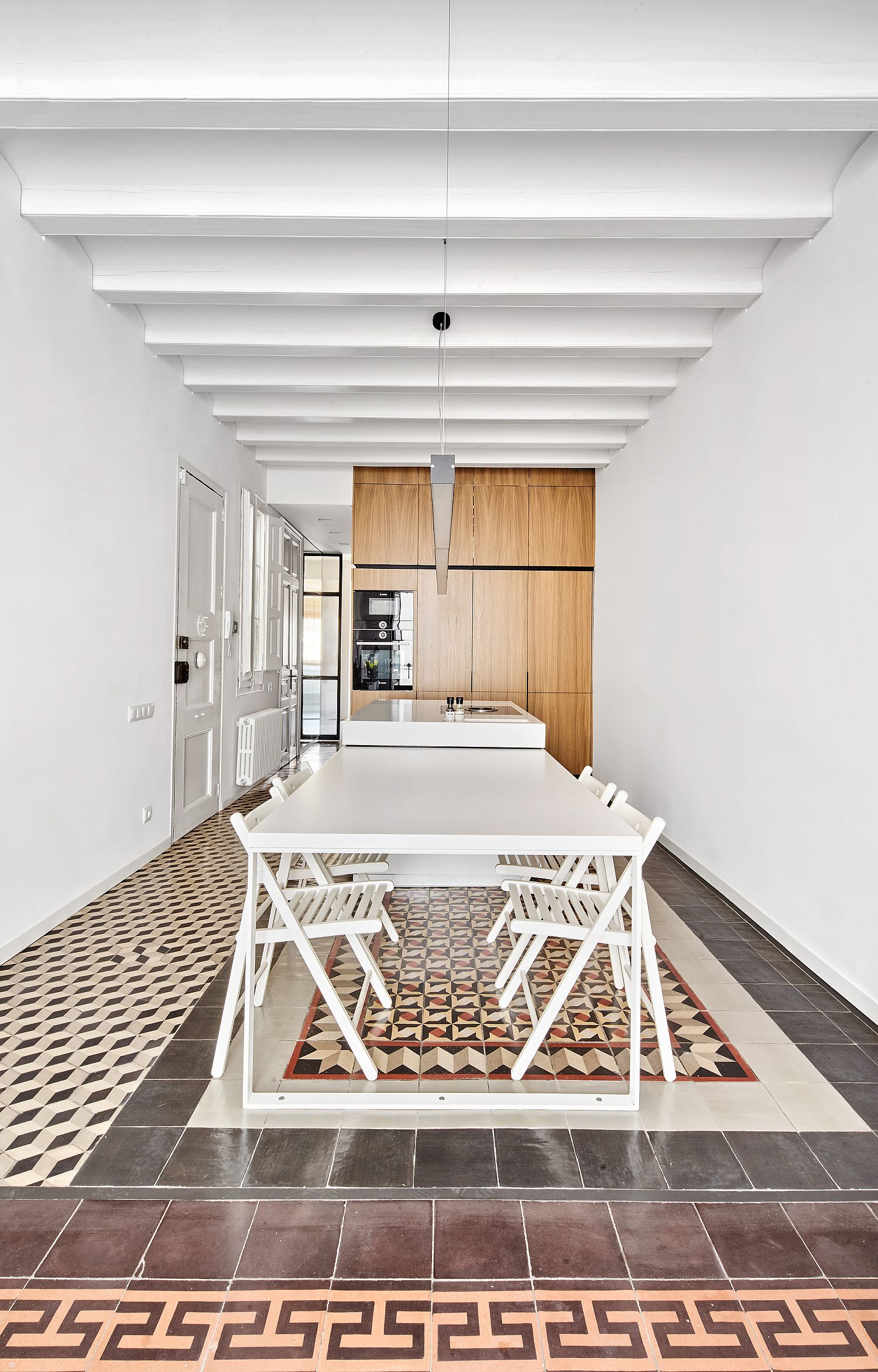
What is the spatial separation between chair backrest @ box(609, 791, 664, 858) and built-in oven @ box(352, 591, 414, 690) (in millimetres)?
4743

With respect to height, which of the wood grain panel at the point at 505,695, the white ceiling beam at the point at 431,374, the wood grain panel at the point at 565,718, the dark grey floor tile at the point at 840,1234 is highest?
the white ceiling beam at the point at 431,374

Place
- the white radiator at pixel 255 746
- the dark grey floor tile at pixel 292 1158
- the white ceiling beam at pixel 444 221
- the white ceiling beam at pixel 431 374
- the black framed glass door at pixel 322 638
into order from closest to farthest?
the dark grey floor tile at pixel 292 1158 → the white ceiling beam at pixel 444 221 → the white ceiling beam at pixel 431 374 → the white radiator at pixel 255 746 → the black framed glass door at pixel 322 638

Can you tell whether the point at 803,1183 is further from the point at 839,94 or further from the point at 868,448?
the point at 839,94

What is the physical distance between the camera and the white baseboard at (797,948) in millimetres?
2914

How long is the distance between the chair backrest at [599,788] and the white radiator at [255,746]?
394 centimetres

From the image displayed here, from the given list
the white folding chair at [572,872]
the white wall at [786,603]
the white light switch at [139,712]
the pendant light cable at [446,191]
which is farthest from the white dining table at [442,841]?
the pendant light cable at [446,191]

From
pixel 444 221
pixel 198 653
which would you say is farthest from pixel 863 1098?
pixel 198 653

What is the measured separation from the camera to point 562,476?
7598 millimetres

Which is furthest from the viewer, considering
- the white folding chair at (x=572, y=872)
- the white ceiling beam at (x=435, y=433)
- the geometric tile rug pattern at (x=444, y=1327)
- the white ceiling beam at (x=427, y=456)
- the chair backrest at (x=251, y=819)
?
the white ceiling beam at (x=427, y=456)

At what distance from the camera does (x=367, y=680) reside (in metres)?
7.76

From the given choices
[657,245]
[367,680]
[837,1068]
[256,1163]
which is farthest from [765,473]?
[367,680]

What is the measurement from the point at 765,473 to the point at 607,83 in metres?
1.95

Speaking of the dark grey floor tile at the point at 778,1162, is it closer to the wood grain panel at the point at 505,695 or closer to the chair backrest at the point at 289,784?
the chair backrest at the point at 289,784

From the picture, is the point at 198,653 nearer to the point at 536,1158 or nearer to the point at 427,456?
the point at 427,456
